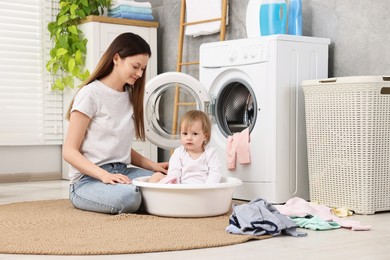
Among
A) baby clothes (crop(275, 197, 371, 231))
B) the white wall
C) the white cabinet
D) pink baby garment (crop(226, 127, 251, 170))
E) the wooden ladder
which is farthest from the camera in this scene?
the white wall

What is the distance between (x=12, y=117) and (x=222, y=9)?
1.69 meters

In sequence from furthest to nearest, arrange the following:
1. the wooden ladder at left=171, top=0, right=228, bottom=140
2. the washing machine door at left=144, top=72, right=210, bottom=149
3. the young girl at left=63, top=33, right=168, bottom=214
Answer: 1. the wooden ladder at left=171, top=0, right=228, bottom=140
2. the washing machine door at left=144, top=72, right=210, bottom=149
3. the young girl at left=63, top=33, right=168, bottom=214

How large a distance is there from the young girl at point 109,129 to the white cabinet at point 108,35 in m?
1.50

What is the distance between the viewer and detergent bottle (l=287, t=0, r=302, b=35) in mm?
3617

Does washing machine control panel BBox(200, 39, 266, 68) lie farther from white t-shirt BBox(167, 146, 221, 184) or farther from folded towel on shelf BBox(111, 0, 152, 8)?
folded towel on shelf BBox(111, 0, 152, 8)

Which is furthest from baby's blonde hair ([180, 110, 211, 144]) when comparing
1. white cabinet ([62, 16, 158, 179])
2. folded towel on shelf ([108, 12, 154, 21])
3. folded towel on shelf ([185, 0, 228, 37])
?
folded towel on shelf ([108, 12, 154, 21])

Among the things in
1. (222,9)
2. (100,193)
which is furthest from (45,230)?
(222,9)

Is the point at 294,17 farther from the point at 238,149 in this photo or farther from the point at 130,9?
the point at 130,9

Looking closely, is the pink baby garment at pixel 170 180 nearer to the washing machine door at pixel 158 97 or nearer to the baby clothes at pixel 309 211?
the baby clothes at pixel 309 211

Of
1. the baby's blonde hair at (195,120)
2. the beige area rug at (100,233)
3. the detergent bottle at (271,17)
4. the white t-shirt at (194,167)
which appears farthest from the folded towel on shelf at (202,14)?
the beige area rug at (100,233)

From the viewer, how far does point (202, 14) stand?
4.52 m

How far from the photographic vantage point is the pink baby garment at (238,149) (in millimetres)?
3469

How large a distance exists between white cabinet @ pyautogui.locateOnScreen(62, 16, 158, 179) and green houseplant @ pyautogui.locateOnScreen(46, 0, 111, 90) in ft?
0.21

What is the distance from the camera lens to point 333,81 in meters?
3.15
